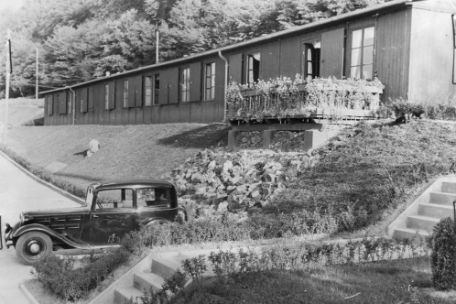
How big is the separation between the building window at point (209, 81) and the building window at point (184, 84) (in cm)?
190

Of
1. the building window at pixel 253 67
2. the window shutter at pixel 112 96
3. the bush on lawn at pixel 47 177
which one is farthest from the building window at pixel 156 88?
the building window at pixel 253 67

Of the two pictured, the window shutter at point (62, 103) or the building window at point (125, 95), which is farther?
the window shutter at point (62, 103)

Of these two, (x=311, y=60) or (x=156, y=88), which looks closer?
(x=311, y=60)

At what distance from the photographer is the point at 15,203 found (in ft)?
68.1

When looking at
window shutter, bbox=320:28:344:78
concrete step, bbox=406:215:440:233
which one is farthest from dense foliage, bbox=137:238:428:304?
window shutter, bbox=320:28:344:78

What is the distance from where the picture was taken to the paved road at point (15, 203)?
9.58m

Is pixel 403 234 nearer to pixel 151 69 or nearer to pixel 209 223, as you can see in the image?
pixel 209 223

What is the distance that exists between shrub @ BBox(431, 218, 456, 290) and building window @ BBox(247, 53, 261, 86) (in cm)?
1861

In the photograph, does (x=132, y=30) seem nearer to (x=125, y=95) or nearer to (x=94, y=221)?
(x=125, y=95)

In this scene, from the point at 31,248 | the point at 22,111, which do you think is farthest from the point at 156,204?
the point at 22,111

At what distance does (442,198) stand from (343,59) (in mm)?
9405

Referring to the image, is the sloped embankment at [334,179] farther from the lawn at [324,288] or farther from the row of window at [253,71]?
the row of window at [253,71]

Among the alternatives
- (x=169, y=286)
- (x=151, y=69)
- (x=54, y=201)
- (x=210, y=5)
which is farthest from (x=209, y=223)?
(x=210, y=5)

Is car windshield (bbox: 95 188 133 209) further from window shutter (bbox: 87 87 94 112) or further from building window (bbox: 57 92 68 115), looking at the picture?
building window (bbox: 57 92 68 115)
